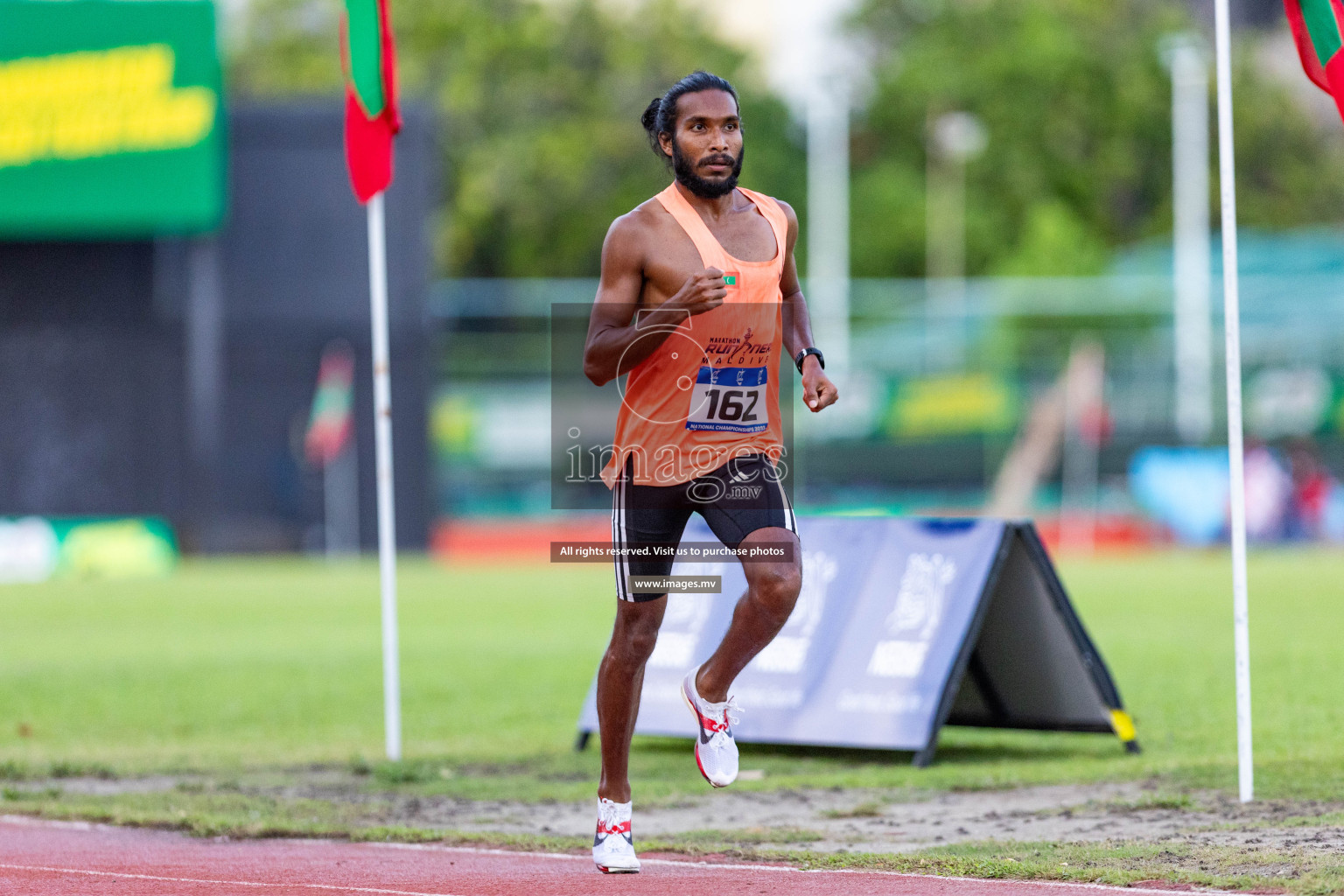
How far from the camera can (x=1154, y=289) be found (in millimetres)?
41812

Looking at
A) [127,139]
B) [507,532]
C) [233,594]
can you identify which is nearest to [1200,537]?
[507,532]

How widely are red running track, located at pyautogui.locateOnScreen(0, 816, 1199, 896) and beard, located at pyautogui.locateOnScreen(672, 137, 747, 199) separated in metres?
2.36

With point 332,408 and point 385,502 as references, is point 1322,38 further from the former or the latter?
point 332,408

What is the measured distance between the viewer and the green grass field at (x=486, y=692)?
9297mm

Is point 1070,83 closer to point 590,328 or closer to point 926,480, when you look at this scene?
point 926,480

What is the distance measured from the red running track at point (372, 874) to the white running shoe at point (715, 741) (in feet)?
1.19

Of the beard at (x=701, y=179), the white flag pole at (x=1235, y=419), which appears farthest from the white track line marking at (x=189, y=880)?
the white flag pole at (x=1235, y=419)

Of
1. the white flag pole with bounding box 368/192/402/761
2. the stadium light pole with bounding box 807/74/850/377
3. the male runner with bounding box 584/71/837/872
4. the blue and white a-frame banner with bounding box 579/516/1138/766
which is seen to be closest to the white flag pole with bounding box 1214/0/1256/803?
the blue and white a-frame banner with bounding box 579/516/1138/766

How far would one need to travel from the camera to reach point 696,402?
6199 millimetres

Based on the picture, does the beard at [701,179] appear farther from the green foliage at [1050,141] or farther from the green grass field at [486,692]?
the green foliage at [1050,141]

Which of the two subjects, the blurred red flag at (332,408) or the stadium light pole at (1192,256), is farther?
the stadium light pole at (1192,256)

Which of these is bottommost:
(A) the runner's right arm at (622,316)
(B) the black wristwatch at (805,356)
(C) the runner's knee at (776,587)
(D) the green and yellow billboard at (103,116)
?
(C) the runner's knee at (776,587)

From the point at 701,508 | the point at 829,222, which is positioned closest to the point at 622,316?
the point at 701,508

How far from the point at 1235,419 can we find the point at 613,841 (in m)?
3.55
